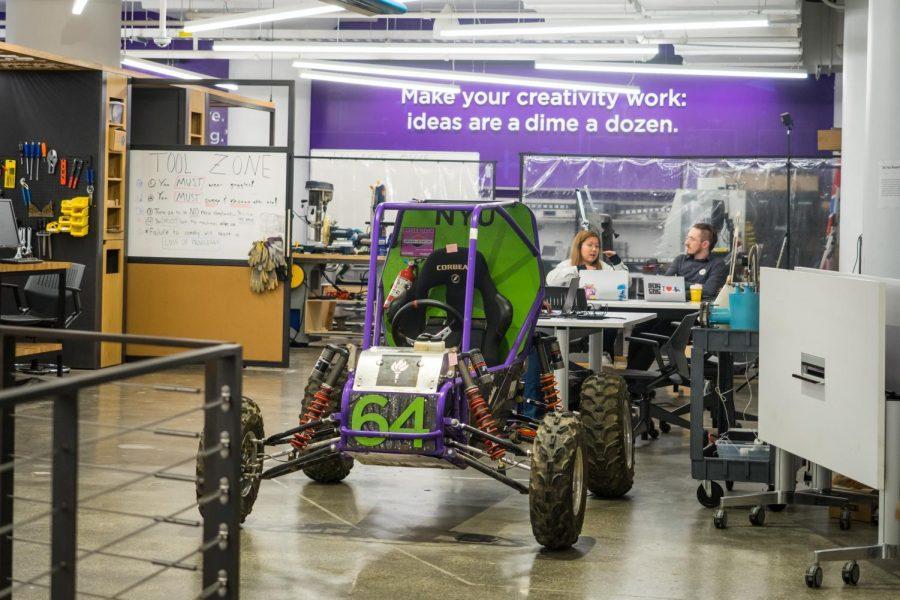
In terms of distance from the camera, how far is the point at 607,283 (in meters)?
9.30

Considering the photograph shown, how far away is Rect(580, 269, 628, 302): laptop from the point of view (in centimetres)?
927

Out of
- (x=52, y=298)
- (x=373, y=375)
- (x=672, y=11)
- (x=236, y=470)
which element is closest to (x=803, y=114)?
(x=672, y=11)

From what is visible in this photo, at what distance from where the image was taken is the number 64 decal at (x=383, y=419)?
16.6 feet

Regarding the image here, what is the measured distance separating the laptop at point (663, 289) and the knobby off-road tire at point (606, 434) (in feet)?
11.5

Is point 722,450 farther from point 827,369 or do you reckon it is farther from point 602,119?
point 602,119

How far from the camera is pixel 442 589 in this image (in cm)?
445

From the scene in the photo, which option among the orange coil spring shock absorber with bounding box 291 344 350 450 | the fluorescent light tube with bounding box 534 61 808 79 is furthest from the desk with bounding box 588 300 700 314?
the fluorescent light tube with bounding box 534 61 808 79

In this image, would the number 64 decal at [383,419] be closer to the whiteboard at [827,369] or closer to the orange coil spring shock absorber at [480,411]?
the orange coil spring shock absorber at [480,411]

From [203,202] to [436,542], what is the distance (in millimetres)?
6502

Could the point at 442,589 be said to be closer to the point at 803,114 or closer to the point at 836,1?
the point at 836,1

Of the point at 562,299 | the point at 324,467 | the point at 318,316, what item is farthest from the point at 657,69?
the point at 324,467

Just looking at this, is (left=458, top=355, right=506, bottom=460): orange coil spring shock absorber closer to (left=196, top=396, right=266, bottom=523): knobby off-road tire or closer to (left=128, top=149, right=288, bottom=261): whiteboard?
(left=196, top=396, right=266, bottom=523): knobby off-road tire

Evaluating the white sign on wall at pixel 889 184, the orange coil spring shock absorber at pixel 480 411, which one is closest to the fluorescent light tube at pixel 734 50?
the white sign on wall at pixel 889 184

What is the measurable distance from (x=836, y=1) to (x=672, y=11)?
7.58 ft
